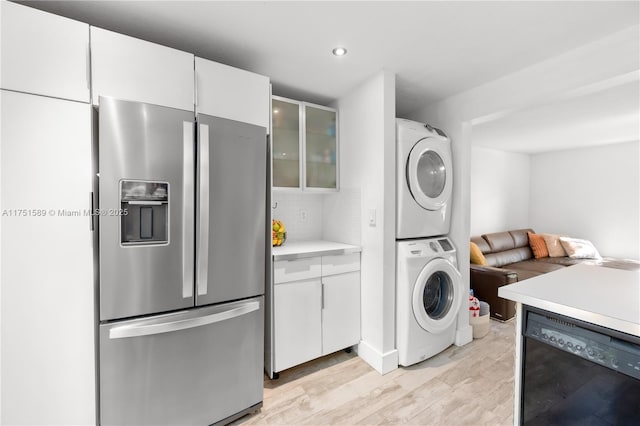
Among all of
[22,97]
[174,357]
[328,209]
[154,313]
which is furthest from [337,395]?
[22,97]

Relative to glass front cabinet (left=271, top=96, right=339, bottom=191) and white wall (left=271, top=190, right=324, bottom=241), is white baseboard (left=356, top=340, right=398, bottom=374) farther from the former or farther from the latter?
glass front cabinet (left=271, top=96, right=339, bottom=191)

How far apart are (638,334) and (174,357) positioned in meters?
1.90

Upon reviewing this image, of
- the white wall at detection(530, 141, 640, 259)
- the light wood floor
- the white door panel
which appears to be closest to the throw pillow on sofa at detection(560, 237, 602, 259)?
the white wall at detection(530, 141, 640, 259)

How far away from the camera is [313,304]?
7.07 feet

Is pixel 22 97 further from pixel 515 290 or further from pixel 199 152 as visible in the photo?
pixel 515 290

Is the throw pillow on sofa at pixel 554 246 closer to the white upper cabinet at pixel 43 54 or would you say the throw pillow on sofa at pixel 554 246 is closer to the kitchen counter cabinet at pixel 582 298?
the kitchen counter cabinet at pixel 582 298

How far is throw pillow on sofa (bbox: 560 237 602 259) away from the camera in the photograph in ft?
A: 15.7

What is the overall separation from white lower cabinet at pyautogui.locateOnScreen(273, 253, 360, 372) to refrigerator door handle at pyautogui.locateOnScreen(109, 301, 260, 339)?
0.39m

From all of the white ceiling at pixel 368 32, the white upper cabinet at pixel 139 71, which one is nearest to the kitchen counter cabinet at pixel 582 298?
the white ceiling at pixel 368 32

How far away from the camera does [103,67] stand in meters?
1.37

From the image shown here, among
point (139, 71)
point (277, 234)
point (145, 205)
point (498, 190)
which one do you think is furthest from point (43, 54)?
point (498, 190)

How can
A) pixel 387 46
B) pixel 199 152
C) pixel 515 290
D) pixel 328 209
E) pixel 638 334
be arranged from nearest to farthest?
pixel 638 334 → pixel 515 290 → pixel 199 152 → pixel 387 46 → pixel 328 209

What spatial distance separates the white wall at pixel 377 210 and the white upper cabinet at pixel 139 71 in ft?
4.45

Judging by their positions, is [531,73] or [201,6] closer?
[201,6]
